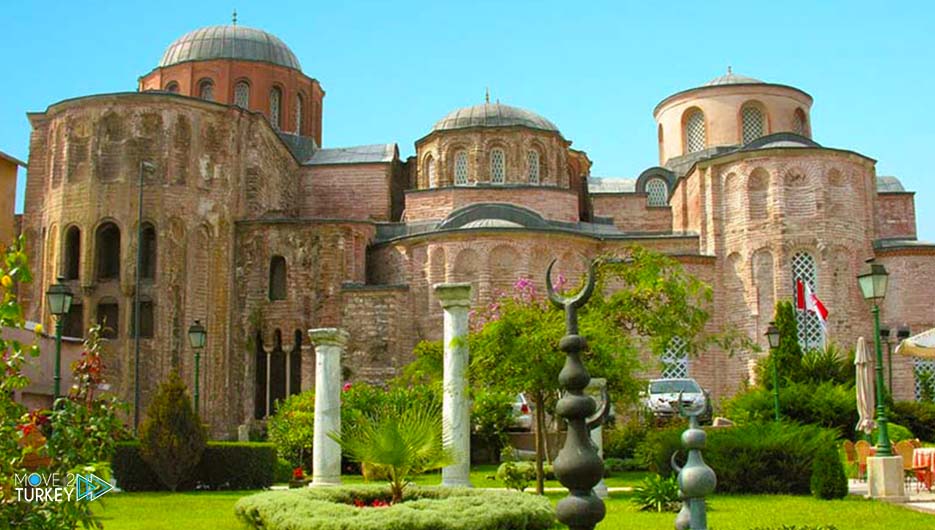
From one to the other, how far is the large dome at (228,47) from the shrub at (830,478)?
2848 cm

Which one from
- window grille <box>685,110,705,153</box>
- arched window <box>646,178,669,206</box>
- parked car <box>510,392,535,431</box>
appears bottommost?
parked car <box>510,392,535,431</box>

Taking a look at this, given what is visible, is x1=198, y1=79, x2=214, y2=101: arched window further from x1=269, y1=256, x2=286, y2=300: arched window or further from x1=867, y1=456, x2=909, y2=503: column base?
x1=867, y1=456, x2=909, y2=503: column base

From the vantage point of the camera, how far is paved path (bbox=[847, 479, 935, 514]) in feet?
43.1

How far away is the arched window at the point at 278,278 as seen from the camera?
31.3 m

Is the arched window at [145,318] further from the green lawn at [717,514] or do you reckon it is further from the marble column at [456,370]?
the marble column at [456,370]

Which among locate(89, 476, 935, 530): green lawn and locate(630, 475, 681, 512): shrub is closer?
locate(89, 476, 935, 530): green lawn

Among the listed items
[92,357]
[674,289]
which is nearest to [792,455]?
[674,289]

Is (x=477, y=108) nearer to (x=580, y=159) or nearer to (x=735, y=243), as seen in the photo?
(x=580, y=159)

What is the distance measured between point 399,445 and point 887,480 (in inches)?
295

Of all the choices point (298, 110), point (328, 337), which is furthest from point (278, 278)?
point (328, 337)

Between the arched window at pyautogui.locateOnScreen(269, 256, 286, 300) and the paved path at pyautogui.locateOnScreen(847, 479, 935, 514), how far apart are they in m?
18.1

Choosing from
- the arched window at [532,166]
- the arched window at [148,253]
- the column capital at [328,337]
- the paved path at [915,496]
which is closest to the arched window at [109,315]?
the arched window at [148,253]

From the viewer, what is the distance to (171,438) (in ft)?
56.5

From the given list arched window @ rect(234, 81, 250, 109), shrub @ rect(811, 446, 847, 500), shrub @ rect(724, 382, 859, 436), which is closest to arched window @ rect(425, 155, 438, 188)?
arched window @ rect(234, 81, 250, 109)
